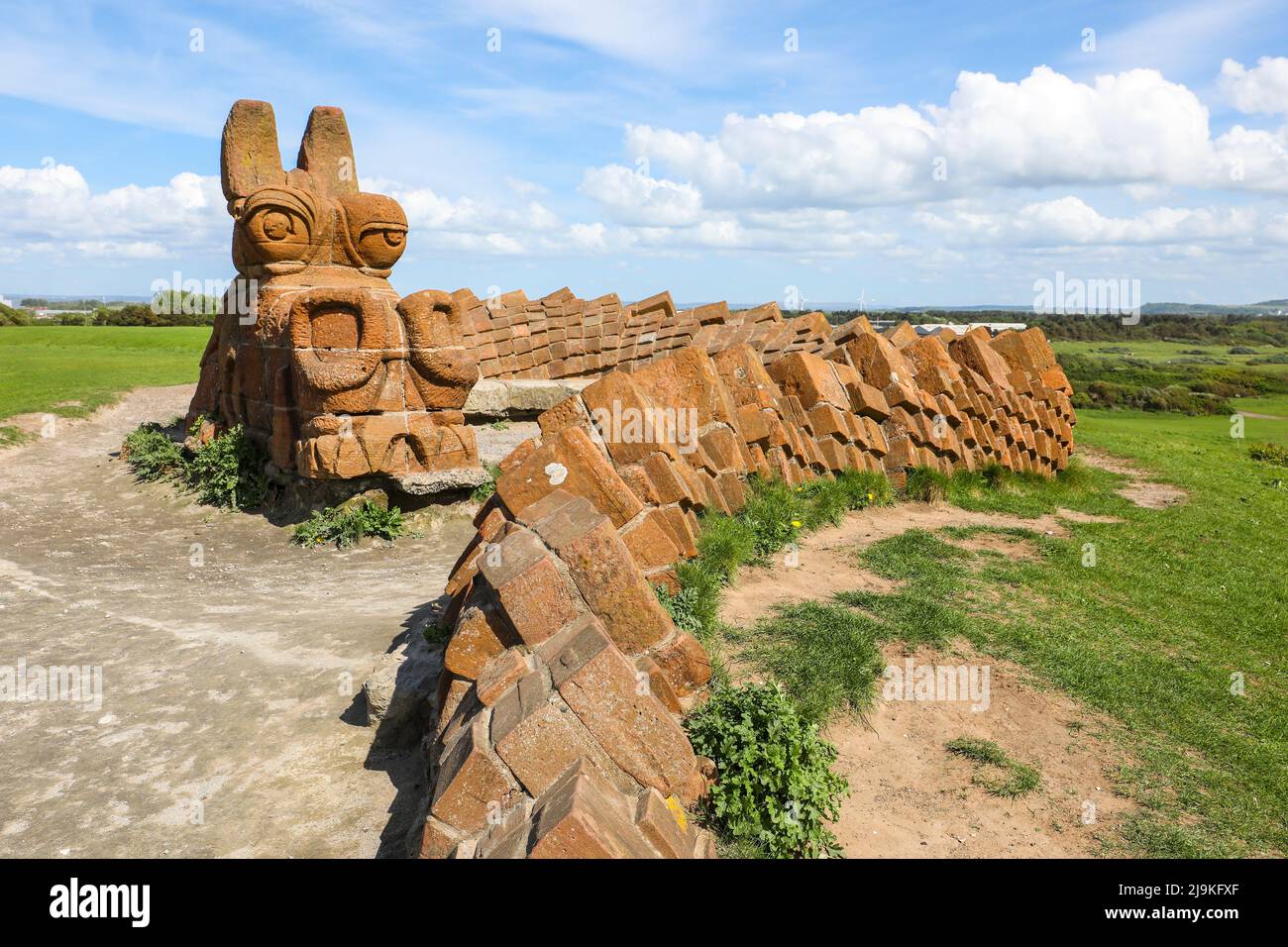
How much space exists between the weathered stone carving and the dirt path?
3.09 ft

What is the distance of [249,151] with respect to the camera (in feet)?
30.9

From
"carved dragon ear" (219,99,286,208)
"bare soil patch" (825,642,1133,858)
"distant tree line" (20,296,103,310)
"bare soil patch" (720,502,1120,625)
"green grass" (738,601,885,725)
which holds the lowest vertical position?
"bare soil patch" (825,642,1133,858)

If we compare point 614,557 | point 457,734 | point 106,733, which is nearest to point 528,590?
point 614,557

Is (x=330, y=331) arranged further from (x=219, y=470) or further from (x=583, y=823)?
(x=583, y=823)

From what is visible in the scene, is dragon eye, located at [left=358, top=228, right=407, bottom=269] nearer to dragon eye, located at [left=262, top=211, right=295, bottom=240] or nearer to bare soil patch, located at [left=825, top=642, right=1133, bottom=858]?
dragon eye, located at [left=262, top=211, right=295, bottom=240]

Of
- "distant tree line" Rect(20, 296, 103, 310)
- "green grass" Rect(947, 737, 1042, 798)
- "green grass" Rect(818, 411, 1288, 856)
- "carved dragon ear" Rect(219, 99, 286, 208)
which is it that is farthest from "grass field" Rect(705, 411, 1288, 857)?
"distant tree line" Rect(20, 296, 103, 310)

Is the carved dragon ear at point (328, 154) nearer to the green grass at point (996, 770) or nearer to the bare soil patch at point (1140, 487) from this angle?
the green grass at point (996, 770)

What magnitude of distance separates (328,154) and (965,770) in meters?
9.40

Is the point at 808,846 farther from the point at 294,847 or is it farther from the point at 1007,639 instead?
the point at 1007,639

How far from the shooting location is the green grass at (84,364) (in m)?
14.7

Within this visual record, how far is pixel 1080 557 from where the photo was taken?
6.84 metres

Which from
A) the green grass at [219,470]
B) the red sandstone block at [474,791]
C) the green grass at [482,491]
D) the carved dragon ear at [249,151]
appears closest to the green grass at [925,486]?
the green grass at [482,491]

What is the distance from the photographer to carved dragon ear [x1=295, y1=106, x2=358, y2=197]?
9648mm
